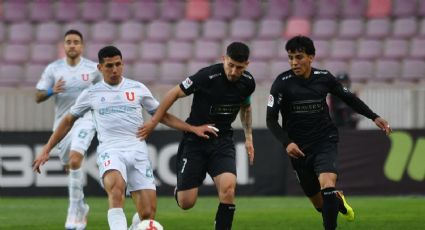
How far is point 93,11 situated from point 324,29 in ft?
17.2

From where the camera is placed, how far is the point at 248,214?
15.0 meters

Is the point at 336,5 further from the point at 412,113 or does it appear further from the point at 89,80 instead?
the point at 89,80

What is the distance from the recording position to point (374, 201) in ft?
56.8

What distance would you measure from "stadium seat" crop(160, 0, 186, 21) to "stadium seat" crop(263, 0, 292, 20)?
1900mm

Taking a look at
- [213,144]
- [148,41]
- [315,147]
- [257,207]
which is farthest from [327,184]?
[148,41]

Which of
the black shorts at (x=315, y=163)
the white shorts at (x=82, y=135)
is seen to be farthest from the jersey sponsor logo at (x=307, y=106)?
the white shorts at (x=82, y=135)

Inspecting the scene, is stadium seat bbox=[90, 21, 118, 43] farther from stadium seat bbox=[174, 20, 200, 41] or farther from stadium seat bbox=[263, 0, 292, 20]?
stadium seat bbox=[263, 0, 292, 20]

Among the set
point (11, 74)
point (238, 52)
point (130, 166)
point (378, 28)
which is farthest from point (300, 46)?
point (11, 74)

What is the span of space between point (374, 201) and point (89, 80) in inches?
244

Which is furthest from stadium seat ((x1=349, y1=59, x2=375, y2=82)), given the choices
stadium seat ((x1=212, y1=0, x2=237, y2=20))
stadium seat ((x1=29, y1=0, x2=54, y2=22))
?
stadium seat ((x1=29, y1=0, x2=54, y2=22))

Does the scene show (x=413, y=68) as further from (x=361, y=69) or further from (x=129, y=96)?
(x=129, y=96)

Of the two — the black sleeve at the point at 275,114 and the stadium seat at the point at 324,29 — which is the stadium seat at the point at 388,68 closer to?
the stadium seat at the point at 324,29

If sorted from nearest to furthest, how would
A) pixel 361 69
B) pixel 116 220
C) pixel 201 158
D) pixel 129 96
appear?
pixel 116 220, pixel 129 96, pixel 201 158, pixel 361 69

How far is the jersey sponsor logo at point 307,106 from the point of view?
11.0m
